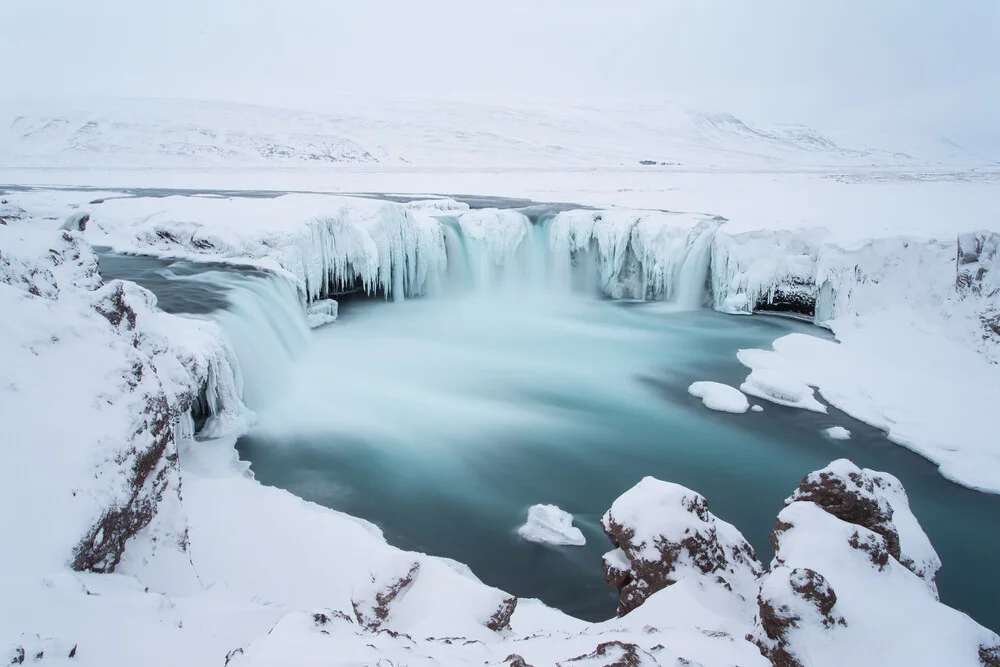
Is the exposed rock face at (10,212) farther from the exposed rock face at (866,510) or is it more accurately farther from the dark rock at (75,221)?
the exposed rock face at (866,510)

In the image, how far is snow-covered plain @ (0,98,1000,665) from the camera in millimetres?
2236

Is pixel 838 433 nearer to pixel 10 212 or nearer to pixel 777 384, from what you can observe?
pixel 777 384

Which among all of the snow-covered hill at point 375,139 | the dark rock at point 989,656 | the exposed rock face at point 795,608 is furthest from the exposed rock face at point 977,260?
the snow-covered hill at point 375,139

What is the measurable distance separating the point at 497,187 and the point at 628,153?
3302 centimetres

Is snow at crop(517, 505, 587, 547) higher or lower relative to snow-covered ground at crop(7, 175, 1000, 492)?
lower

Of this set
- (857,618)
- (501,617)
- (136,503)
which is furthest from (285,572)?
(857,618)

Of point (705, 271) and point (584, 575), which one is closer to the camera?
point (584, 575)

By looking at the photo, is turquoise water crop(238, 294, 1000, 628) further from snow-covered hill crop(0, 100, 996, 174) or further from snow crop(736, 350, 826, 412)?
snow-covered hill crop(0, 100, 996, 174)

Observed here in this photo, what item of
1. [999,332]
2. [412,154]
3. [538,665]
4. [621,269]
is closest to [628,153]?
[412,154]

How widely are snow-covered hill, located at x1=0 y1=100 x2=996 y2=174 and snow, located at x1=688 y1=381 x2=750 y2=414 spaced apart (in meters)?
35.5

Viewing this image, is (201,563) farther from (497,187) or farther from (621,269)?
(497,187)

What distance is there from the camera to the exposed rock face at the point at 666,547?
3525 mm

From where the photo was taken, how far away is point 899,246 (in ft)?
36.6

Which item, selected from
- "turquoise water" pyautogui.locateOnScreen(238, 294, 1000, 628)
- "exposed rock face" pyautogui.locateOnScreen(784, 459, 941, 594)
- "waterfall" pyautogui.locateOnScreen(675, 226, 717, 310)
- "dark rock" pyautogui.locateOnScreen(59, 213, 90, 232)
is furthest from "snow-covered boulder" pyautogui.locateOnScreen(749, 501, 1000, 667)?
"dark rock" pyautogui.locateOnScreen(59, 213, 90, 232)
